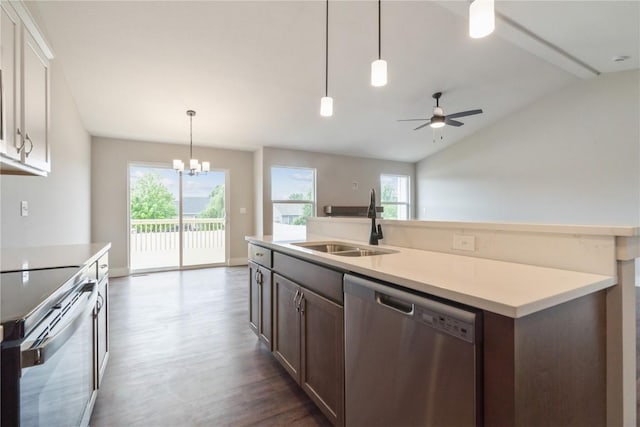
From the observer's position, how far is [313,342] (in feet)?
5.42

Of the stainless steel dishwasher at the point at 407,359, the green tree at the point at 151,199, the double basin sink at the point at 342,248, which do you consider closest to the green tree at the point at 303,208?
the green tree at the point at 151,199

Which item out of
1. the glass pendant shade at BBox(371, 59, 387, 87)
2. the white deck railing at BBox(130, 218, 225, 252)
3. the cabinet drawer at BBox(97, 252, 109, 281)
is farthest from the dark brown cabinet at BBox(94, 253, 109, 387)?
the white deck railing at BBox(130, 218, 225, 252)

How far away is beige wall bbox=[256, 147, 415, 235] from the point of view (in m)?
6.04

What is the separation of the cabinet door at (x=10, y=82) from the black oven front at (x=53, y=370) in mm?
779

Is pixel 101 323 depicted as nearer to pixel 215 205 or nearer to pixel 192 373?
pixel 192 373

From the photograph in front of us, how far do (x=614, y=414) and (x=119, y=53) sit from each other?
461cm

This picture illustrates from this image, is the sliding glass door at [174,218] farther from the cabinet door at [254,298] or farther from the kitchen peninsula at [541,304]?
the kitchen peninsula at [541,304]

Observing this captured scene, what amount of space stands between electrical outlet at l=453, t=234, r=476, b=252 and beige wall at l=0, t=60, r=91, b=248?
294cm

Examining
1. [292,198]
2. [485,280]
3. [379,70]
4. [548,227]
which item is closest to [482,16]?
[379,70]

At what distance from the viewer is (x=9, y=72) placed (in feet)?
4.62

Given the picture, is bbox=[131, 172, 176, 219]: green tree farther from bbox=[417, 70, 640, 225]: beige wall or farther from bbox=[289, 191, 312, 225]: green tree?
bbox=[417, 70, 640, 225]: beige wall

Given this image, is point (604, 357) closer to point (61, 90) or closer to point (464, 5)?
point (464, 5)

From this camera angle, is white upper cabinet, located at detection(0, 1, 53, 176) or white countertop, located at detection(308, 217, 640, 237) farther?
white upper cabinet, located at detection(0, 1, 53, 176)

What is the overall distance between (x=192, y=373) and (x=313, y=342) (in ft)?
3.59
